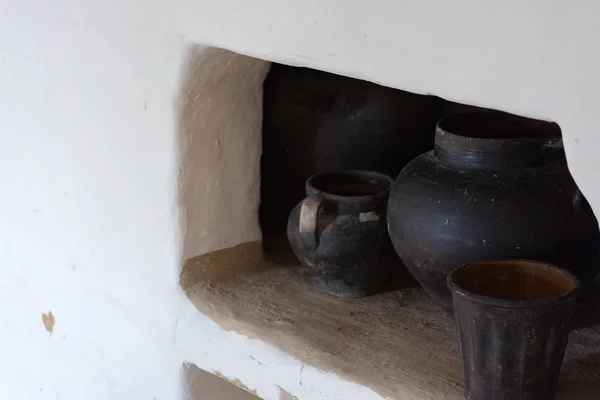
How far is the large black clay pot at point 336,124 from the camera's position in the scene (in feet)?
3.67

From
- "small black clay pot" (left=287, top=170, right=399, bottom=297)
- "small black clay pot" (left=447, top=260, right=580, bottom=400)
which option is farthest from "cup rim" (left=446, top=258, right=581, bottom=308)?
"small black clay pot" (left=287, top=170, right=399, bottom=297)

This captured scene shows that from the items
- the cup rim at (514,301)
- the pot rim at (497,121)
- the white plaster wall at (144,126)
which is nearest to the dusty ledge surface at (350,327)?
the white plaster wall at (144,126)

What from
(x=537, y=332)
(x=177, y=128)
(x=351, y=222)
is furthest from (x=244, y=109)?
(x=537, y=332)

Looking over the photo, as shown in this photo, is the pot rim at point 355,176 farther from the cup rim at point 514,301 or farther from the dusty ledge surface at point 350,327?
the cup rim at point 514,301

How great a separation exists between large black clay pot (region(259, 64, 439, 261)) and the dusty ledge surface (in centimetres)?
15

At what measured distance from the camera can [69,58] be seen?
1.15 meters

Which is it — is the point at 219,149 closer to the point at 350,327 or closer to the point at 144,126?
the point at 144,126

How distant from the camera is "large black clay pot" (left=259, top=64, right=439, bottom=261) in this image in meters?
1.12

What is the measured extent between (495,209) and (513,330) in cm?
15

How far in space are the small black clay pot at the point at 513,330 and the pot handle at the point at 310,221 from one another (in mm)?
255

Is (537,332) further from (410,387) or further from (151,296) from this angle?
(151,296)

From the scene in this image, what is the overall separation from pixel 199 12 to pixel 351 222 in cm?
32

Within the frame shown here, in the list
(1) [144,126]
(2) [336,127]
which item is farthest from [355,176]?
(1) [144,126]

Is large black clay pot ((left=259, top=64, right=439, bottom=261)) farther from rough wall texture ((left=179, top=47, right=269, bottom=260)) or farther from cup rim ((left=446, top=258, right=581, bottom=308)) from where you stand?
cup rim ((left=446, top=258, right=581, bottom=308))
